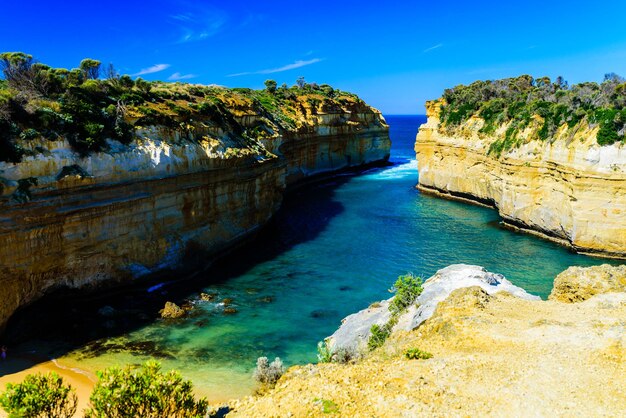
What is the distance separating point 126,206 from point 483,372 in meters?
20.3

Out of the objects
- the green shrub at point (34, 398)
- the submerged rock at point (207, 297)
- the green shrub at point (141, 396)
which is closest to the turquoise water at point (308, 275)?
the submerged rock at point (207, 297)

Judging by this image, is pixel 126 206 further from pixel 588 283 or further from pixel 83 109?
pixel 588 283

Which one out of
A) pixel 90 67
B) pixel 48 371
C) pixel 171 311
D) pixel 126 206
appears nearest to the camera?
pixel 48 371

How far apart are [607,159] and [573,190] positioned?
114 inches

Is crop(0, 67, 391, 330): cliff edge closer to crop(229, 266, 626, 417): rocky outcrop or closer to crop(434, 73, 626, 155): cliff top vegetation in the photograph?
crop(229, 266, 626, 417): rocky outcrop

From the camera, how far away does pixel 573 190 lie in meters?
32.3

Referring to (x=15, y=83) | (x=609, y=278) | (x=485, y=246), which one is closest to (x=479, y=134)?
(x=485, y=246)

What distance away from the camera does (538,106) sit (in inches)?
1597

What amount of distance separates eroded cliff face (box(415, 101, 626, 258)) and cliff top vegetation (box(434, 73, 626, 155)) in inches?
31.5

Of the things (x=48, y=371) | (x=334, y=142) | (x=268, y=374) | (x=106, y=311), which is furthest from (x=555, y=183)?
(x=334, y=142)

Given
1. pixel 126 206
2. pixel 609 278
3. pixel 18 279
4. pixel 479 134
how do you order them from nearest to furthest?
pixel 609 278
pixel 18 279
pixel 126 206
pixel 479 134

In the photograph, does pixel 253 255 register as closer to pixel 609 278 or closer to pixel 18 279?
pixel 18 279

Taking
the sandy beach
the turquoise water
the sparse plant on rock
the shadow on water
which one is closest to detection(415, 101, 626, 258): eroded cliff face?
the turquoise water

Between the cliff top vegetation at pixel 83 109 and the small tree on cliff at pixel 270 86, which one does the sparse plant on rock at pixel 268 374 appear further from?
the small tree on cliff at pixel 270 86
